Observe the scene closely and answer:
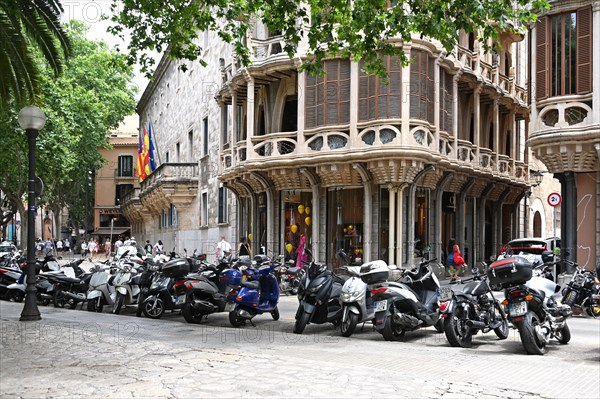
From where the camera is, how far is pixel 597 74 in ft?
56.2

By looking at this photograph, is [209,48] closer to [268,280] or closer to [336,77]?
[336,77]

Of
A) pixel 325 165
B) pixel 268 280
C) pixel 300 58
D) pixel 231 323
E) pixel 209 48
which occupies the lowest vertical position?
pixel 231 323

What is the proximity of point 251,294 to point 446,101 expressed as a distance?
1328cm

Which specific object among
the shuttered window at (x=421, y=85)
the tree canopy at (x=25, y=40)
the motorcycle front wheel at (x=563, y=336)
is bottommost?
Answer: the motorcycle front wheel at (x=563, y=336)

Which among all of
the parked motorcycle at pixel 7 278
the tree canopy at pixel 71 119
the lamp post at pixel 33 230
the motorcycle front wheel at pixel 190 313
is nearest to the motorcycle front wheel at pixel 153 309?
the motorcycle front wheel at pixel 190 313

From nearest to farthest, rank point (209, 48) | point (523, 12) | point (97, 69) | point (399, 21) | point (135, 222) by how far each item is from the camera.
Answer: point (523, 12)
point (399, 21)
point (209, 48)
point (97, 69)
point (135, 222)

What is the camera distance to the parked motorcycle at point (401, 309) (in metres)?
10.1

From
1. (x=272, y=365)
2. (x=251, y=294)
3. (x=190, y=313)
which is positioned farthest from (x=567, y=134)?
(x=272, y=365)

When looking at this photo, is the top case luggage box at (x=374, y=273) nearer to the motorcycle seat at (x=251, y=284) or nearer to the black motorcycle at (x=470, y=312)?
the black motorcycle at (x=470, y=312)

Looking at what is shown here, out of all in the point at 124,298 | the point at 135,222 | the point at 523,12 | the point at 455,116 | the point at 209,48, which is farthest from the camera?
the point at 135,222

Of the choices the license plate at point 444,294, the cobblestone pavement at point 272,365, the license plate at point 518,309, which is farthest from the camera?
the license plate at point 444,294

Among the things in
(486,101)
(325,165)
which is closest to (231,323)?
(325,165)

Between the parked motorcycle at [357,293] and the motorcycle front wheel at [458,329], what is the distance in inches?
56.3

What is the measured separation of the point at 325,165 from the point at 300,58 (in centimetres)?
363
